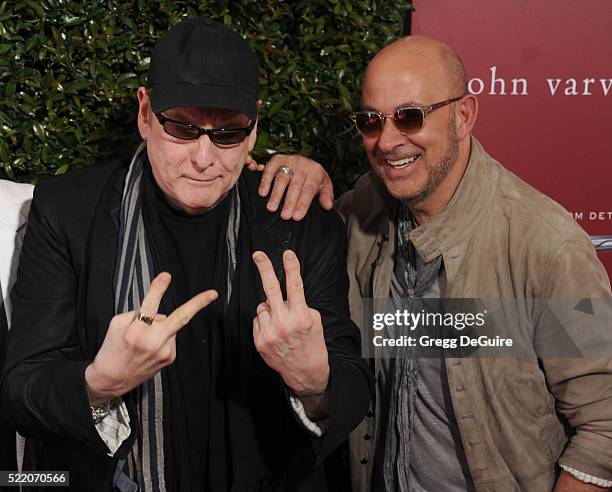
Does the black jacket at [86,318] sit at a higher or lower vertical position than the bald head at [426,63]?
lower

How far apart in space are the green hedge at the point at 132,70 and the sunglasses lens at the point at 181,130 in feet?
3.48

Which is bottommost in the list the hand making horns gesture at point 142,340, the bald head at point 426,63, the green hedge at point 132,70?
the hand making horns gesture at point 142,340

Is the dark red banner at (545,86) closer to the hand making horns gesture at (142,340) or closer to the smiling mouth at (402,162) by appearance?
the smiling mouth at (402,162)

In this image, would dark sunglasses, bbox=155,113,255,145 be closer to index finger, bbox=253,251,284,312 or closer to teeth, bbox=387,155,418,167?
index finger, bbox=253,251,284,312

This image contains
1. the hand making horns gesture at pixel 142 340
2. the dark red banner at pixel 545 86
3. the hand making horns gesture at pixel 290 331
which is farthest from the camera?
the dark red banner at pixel 545 86

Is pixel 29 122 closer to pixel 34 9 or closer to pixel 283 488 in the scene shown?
pixel 34 9

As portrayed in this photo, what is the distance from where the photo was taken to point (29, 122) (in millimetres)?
3100

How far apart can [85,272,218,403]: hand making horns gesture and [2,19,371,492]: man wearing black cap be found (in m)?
0.11

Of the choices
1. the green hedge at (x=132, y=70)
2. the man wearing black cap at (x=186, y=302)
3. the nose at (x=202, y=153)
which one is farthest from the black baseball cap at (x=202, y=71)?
the green hedge at (x=132, y=70)

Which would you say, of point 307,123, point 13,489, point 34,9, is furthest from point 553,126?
point 13,489

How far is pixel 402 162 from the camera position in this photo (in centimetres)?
245

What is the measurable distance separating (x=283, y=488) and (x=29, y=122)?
5.87 ft

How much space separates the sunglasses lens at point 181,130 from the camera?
83.8 inches

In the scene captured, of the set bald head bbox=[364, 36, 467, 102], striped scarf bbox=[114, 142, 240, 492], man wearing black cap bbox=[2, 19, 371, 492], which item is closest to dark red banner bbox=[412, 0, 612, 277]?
bald head bbox=[364, 36, 467, 102]
